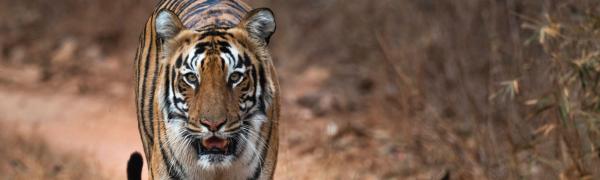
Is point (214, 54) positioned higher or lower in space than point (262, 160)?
higher

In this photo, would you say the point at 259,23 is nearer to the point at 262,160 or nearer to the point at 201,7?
the point at 262,160

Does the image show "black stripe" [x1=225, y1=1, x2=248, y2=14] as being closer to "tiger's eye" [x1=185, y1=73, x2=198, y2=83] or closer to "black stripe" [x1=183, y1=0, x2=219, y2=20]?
"black stripe" [x1=183, y1=0, x2=219, y2=20]

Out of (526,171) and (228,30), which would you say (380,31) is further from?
(228,30)

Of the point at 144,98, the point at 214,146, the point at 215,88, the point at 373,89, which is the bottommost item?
the point at 373,89

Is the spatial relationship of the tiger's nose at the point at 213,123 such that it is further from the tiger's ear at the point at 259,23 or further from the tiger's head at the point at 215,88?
the tiger's ear at the point at 259,23

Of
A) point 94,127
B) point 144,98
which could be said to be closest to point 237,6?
point 144,98

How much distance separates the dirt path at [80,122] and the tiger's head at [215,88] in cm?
290

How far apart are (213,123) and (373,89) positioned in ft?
17.2

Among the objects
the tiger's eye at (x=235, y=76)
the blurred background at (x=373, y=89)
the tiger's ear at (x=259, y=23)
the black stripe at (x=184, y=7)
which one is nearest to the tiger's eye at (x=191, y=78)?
the tiger's eye at (x=235, y=76)

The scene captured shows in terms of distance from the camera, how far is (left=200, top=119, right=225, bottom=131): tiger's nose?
14.6ft

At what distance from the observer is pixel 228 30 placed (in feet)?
16.1

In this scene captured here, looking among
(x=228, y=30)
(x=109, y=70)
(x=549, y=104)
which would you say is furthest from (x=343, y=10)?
(x=228, y=30)

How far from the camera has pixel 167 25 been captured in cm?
484

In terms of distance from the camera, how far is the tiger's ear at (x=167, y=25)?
4812mm
